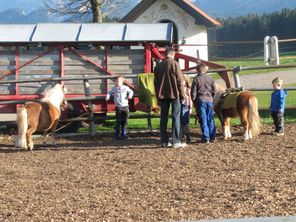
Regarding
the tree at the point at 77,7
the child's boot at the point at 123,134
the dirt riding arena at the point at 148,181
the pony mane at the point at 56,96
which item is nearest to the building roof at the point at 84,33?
the pony mane at the point at 56,96

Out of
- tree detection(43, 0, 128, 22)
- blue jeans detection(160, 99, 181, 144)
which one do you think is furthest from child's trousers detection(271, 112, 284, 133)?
tree detection(43, 0, 128, 22)

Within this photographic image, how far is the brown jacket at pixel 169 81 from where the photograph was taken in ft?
33.4

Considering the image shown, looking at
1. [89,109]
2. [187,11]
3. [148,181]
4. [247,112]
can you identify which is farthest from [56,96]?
[187,11]

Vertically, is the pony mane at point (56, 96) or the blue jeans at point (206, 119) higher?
the pony mane at point (56, 96)

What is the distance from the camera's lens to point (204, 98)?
424 inches

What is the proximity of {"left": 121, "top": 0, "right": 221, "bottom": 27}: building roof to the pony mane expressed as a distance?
24533 mm

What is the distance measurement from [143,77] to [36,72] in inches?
103

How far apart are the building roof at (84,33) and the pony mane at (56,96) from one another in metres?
1.57

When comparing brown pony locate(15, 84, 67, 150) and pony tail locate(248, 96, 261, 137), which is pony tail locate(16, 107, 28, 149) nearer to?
brown pony locate(15, 84, 67, 150)

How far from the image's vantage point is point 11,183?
25.7ft

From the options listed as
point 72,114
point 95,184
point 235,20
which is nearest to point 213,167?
point 95,184

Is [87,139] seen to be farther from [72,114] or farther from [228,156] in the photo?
[228,156]

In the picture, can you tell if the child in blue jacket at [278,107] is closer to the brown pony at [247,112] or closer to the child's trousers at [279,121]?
the child's trousers at [279,121]

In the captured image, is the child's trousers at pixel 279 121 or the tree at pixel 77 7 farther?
the tree at pixel 77 7
